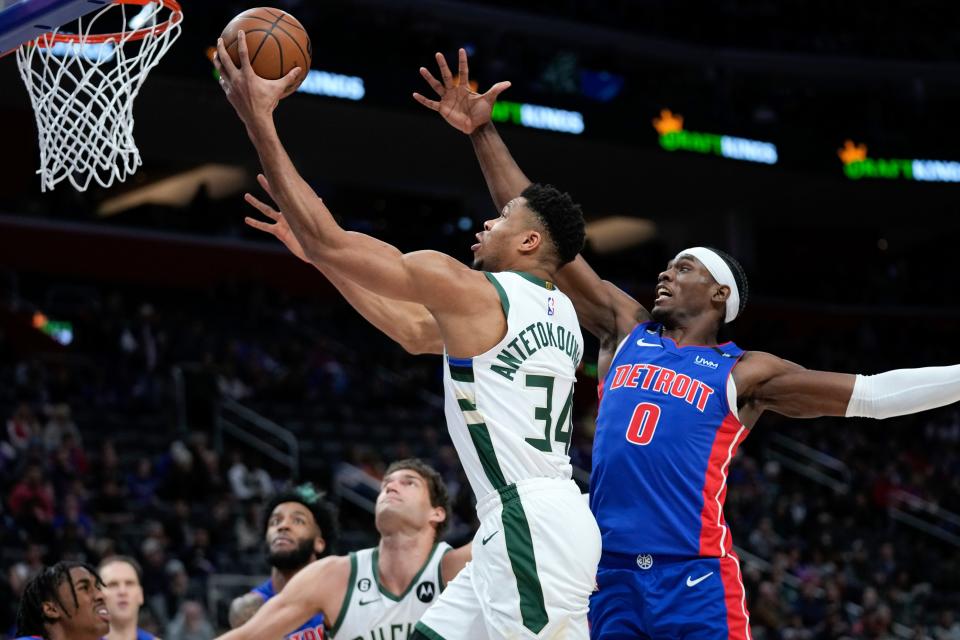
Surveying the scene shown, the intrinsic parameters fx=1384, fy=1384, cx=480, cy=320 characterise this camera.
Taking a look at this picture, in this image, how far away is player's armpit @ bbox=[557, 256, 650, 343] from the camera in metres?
5.29

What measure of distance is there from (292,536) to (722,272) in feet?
7.84

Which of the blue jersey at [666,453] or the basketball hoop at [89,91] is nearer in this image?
the blue jersey at [666,453]

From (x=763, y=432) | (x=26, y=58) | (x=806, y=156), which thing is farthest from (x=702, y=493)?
(x=806, y=156)

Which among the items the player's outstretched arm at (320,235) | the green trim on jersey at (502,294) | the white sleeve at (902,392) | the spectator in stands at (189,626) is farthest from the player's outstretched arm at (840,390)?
the spectator in stands at (189,626)

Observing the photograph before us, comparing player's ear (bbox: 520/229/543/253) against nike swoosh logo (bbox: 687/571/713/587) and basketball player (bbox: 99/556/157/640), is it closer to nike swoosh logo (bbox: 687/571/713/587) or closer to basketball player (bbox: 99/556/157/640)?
nike swoosh logo (bbox: 687/571/713/587)

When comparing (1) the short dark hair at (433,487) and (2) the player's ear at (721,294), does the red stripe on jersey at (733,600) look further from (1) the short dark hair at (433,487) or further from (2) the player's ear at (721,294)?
(1) the short dark hair at (433,487)

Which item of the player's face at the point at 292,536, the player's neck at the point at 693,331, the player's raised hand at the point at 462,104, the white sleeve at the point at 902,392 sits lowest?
the player's face at the point at 292,536

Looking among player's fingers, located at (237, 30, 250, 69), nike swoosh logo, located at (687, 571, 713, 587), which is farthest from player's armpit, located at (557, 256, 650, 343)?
player's fingers, located at (237, 30, 250, 69)

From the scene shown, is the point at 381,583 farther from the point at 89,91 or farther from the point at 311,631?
the point at 89,91

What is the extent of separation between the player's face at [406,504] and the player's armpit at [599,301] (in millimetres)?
1063

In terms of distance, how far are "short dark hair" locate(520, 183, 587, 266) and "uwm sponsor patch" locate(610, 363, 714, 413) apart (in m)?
0.53

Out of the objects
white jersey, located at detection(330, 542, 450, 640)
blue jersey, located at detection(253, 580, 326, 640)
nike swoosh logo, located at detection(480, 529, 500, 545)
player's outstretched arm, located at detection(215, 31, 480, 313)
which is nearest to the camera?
player's outstretched arm, located at detection(215, 31, 480, 313)

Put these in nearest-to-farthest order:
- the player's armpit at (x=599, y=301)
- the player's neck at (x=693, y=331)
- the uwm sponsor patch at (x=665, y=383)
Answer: the uwm sponsor patch at (x=665, y=383), the player's neck at (x=693, y=331), the player's armpit at (x=599, y=301)

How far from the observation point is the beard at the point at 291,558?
6176 mm
